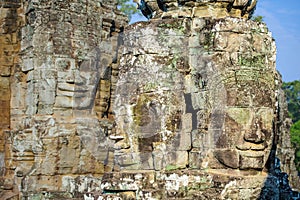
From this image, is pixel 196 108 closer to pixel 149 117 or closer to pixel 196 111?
pixel 196 111

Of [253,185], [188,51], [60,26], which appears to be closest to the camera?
[253,185]

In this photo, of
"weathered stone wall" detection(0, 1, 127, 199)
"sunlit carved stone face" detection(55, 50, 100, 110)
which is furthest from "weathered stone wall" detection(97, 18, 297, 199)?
"sunlit carved stone face" detection(55, 50, 100, 110)

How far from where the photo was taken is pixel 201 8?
5844 millimetres

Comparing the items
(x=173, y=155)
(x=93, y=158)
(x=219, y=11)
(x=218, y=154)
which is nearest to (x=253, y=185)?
(x=218, y=154)

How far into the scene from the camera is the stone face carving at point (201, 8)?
229 inches

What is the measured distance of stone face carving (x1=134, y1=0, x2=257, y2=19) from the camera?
5.81 metres

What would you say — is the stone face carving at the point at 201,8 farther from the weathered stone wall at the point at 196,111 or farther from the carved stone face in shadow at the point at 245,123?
the carved stone face in shadow at the point at 245,123

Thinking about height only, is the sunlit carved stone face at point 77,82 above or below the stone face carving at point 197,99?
above

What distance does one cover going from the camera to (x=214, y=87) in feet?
18.1

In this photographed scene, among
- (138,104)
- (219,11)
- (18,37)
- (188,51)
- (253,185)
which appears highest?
(18,37)

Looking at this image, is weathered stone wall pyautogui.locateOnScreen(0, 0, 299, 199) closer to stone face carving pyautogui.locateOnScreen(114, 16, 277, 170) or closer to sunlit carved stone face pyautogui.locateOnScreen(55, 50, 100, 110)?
stone face carving pyautogui.locateOnScreen(114, 16, 277, 170)

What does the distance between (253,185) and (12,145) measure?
602 centimetres

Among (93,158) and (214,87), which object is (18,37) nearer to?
(93,158)

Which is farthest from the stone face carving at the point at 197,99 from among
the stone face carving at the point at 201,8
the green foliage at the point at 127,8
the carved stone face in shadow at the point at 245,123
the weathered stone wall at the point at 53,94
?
the green foliage at the point at 127,8
